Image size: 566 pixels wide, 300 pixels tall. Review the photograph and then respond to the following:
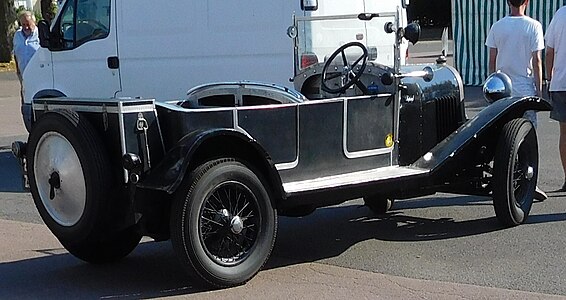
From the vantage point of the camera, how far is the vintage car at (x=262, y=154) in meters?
5.32

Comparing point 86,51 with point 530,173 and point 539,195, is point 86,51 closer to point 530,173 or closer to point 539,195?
point 539,195

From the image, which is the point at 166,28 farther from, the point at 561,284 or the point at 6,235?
the point at 561,284

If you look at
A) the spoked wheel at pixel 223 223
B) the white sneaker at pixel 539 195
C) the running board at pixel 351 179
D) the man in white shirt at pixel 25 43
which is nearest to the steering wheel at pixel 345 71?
the running board at pixel 351 179

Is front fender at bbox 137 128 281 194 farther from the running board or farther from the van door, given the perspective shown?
the van door

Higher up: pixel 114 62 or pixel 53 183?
pixel 114 62

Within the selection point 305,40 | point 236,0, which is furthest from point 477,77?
point 305,40

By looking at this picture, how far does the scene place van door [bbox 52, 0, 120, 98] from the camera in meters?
10.8

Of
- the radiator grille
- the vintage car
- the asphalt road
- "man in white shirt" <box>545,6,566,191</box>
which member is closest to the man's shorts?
"man in white shirt" <box>545,6,566,191</box>

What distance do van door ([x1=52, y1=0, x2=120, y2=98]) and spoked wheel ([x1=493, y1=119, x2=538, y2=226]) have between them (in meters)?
5.49

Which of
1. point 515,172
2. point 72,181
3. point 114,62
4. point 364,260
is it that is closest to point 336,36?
point 515,172

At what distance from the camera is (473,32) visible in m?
18.0

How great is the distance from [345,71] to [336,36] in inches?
35.2

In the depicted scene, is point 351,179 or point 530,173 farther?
point 530,173

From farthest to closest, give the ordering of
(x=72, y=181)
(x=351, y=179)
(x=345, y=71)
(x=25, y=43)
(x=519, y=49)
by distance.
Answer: (x=25, y=43)
(x=519, y=49)
(x=345, y=71)
(x=351, y=179)
(x=72, y=181)
